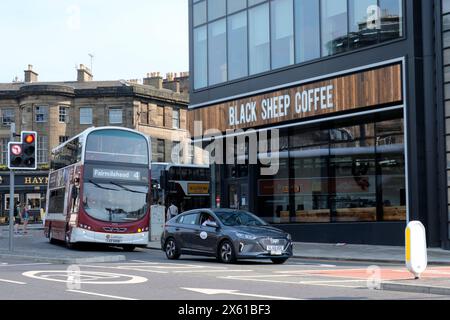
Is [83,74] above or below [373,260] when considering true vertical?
above

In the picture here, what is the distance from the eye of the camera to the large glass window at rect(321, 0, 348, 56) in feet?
83.0

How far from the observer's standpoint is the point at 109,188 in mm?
25016

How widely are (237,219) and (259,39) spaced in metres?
11.8

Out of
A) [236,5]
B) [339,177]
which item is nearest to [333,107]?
[339,177]

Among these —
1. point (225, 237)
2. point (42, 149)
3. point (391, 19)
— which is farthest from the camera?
point (42, 149)

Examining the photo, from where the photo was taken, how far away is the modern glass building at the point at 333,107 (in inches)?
883

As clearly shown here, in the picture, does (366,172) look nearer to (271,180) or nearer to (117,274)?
(271,180)

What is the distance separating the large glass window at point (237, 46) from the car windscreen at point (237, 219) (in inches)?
445

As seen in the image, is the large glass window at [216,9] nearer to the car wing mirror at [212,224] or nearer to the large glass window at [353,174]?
the large glass window at [353,174]

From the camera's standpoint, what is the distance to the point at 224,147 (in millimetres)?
31922

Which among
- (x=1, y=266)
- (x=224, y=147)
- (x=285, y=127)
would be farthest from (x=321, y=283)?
(x=224, y=147)

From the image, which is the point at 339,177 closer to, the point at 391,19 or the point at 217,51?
the point at 391,19

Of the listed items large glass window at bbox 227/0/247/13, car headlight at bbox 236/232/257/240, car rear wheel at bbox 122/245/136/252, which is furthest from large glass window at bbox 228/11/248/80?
car headlight at bbox 236/232/257/240

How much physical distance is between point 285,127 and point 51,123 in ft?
127
